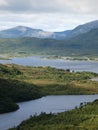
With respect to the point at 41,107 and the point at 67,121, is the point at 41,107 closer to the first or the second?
the point at 41,107

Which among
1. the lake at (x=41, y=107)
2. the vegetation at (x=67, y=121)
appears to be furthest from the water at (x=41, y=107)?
the vegetation at (x=67, y=121)

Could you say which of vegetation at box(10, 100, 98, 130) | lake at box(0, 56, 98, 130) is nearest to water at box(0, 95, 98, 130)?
lake at box(0, 56, 98, 130)

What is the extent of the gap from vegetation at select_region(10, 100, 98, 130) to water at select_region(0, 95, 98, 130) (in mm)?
7855

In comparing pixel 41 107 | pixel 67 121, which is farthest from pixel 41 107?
pixel 67 121

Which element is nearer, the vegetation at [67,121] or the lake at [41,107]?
the vegetation at [67,121]

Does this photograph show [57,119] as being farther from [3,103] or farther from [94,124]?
[3,103]

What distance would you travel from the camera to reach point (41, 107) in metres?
141

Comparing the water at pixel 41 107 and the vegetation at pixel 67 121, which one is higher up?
the vegetation at pixel 67 121

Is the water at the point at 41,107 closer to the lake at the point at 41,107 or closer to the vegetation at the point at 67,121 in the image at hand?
the lake at the point at 41,107

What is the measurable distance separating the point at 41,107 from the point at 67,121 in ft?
132

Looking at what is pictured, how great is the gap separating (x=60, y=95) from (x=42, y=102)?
66.2ft

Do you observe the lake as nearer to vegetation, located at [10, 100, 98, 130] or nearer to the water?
the water

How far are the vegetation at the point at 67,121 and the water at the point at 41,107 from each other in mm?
7855

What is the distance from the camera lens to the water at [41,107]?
115881 mm
